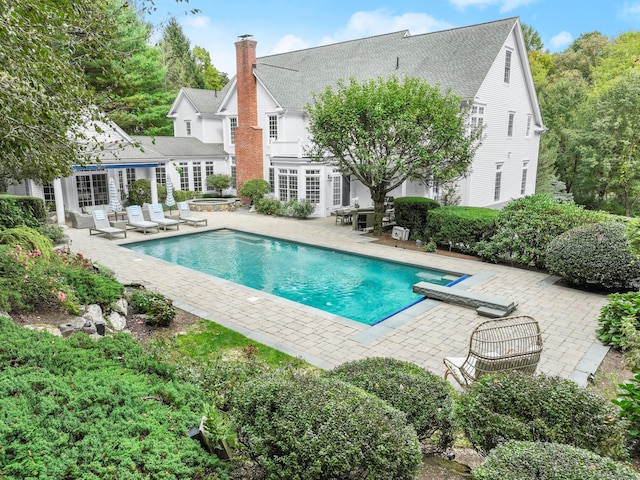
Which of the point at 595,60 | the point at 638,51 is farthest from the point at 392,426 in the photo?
the point at 595,60

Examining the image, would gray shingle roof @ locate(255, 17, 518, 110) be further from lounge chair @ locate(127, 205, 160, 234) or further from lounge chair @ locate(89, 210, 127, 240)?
lounge chair @ locate(89, 210, 127, 240)

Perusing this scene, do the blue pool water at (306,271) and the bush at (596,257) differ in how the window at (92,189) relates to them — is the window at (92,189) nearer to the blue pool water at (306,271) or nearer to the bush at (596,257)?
the blue pool water at (306,271)

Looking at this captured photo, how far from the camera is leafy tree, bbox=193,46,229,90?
55.3 metres

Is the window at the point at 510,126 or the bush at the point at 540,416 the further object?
the window at the point at 510,126

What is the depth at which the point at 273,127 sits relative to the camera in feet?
84.2

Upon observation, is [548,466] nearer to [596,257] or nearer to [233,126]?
[596,257]

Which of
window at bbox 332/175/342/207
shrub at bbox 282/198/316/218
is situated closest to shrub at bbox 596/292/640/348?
shrub at bbox 282/198/316/218

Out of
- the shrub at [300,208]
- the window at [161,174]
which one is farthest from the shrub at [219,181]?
the shrub at [300,208]

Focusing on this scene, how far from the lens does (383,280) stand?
13258 mm

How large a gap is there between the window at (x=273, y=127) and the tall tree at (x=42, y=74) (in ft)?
63.7

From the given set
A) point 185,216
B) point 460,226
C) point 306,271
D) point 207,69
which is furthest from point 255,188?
point 207,69

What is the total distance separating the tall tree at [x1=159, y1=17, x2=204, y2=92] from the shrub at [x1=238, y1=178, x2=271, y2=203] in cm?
2674

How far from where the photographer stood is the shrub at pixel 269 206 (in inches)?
933

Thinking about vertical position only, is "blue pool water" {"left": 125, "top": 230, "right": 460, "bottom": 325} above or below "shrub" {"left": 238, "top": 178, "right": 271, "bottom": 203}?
below
